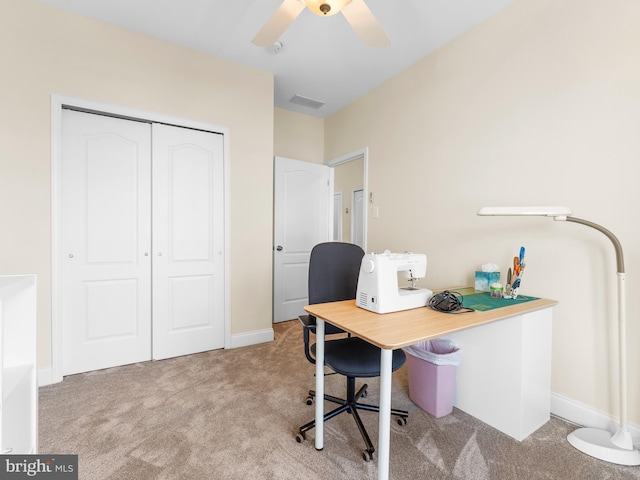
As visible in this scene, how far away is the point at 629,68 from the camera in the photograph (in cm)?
162

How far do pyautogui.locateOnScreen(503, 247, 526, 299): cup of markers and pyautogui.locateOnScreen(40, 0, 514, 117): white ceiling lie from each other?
5.91 ft

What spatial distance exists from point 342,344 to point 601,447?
1.41m

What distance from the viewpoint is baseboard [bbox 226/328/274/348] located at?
296 cm

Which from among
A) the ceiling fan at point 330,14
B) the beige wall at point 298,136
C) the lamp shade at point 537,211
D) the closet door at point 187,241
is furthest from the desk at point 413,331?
the beige wall at point 298,136

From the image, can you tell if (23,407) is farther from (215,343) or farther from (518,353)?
(518,353)

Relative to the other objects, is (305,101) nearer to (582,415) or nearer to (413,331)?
A: (413,331)

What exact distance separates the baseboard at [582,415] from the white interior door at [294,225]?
2632 mm

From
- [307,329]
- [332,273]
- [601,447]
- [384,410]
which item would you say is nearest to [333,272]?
[332,273]

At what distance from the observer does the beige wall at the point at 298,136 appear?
153 inches

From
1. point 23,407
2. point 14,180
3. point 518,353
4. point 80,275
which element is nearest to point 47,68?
point 14,180

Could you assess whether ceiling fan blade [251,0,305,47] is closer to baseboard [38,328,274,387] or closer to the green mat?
the green mat

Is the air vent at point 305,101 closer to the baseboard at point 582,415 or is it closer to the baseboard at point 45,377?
the baseboard at point 45,377

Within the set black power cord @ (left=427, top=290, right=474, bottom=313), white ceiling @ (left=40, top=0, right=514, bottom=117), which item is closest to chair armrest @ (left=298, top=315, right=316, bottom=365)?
black power cord @ (left=427, top=290, right=474, bottom=313)

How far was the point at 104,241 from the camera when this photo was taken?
2463mm
